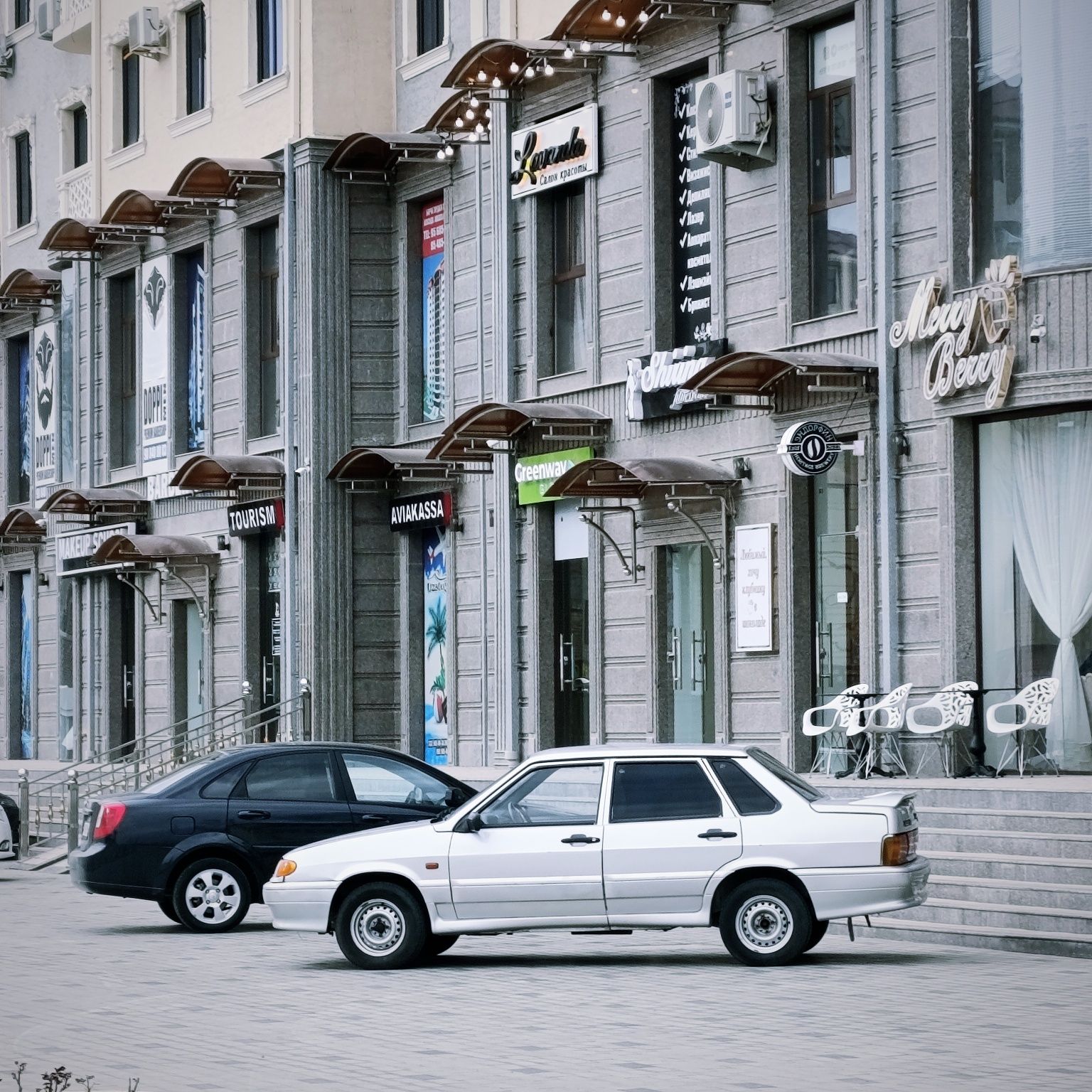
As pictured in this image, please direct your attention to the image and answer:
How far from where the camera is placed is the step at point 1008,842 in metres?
15.7

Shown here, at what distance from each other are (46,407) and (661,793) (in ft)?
93.3

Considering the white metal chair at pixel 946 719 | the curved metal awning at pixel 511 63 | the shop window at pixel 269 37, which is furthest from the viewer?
the shop window at pixel 269 37

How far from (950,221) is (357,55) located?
42.7 feet

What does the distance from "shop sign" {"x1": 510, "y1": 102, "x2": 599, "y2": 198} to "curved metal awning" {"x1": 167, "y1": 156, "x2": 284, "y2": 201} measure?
17.8 ft

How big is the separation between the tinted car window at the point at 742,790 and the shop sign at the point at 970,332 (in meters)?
6.27

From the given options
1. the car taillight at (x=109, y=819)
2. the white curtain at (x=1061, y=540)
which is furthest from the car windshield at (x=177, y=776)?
the white curtain at (x=1061, y=540)

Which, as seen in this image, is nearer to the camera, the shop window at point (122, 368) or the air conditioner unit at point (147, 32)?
the air conditioner unit at point (147, 32)

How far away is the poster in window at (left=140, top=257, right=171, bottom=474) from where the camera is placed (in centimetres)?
3506

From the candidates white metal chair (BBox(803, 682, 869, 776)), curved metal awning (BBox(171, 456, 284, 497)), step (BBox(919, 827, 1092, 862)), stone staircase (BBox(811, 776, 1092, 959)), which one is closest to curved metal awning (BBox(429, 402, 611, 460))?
curved metal awning (BBox(171, 456, 284, 497))

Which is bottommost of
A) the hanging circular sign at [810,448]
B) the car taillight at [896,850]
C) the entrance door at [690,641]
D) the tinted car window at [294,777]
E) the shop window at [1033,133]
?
the car taillight at [896,850]

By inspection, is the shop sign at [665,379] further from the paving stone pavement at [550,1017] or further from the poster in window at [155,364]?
the poster in window at [155,364]

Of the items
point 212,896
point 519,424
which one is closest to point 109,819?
point 212,896

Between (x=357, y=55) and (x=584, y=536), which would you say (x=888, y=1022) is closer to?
(x=584, y=536)

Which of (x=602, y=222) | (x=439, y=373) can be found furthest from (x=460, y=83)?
(x=439, y=373)
